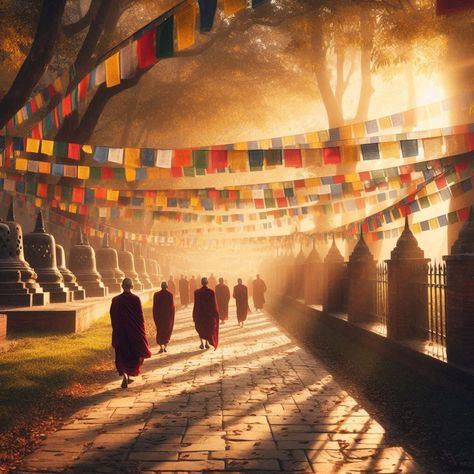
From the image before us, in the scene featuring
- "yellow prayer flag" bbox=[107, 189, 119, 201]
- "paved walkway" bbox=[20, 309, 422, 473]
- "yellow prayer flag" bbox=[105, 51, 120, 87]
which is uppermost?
"yellow prayer flag" bbox=[105, 51, 120, 87]

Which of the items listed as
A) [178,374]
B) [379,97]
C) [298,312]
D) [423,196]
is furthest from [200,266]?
[178,374]

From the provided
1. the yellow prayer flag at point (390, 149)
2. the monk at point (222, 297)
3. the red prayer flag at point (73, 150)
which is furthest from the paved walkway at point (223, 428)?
the monk at point (222, 297)

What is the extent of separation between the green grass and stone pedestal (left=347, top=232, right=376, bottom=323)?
562 cm

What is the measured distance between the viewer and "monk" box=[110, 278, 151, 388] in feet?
Result: 31.0

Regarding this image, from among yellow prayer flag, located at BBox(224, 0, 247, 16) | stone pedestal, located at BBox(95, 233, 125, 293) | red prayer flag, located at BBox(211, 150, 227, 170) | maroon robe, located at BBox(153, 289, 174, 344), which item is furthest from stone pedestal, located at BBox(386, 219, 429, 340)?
stone pedestal, located at BBox(95, 233, 125, 293)

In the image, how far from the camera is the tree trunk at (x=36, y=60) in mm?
10297

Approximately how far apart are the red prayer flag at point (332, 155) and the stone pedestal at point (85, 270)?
11.6 m

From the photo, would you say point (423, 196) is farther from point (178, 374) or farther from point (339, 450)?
point (339, 450)

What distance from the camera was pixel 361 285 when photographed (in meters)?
14.6

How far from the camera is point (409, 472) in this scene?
509 cm

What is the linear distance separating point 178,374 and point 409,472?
5746mm

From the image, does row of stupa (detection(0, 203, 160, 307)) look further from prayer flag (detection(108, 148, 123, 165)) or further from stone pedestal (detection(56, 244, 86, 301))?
prayer flag (detection(108, 148, 123, 165))

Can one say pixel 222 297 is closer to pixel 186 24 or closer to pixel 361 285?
pixel 361 285

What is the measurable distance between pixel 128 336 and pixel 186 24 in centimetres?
464
